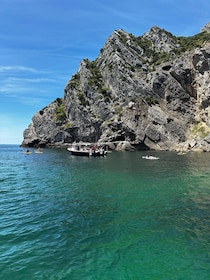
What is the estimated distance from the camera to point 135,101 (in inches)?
4358

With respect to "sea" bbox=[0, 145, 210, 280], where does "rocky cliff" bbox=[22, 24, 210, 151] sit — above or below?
above

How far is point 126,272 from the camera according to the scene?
9.98 meters

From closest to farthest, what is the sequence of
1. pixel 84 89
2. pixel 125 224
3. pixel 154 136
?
pixel 125 224, pixel 154 136, pixel 84 89

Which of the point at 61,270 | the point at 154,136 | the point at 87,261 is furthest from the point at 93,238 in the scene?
the point at 154,136

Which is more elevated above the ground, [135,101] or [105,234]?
[135,101]

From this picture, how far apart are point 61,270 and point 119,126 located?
3775 inches

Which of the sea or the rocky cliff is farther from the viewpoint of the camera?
the rocky cliff

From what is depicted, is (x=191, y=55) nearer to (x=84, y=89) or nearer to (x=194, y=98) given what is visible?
(x=194, y=98)

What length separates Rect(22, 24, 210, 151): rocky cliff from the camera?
103062 mm

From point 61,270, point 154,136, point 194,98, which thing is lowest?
point 61,270

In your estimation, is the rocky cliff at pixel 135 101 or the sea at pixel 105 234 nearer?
the sea at pixel 105 234

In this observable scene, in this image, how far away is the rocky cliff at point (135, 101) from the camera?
4058 inches

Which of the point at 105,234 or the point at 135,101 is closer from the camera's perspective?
the point at 105,234

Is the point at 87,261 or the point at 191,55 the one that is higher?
the point at 191,55
